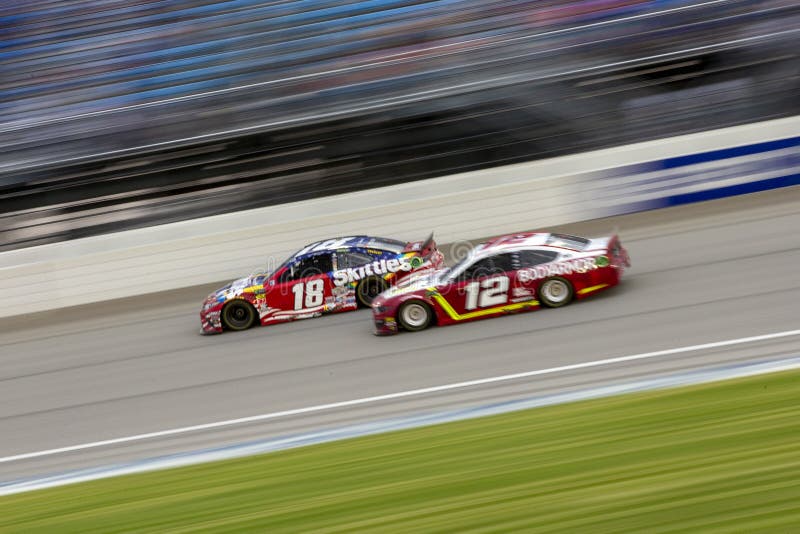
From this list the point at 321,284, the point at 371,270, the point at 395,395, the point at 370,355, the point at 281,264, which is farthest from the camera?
the point at 281,264

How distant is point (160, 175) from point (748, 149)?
1090 cm

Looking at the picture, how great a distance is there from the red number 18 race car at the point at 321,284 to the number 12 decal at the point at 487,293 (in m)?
1.52

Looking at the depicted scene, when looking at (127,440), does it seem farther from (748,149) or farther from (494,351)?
(748,149)

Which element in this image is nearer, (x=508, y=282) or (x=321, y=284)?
(x=508, y=282)

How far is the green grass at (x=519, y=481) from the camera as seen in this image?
15.9 feet

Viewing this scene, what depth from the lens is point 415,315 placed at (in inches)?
442

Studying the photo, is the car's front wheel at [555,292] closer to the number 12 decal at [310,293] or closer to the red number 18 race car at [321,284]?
the red number 18 race car at [321,284]

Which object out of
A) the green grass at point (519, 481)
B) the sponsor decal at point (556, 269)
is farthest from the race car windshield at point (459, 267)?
the green grass at point (519, 481)

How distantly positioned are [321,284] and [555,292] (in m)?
3.26

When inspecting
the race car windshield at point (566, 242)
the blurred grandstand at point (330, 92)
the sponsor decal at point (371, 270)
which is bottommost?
the sponsor decal at point (371, 270)

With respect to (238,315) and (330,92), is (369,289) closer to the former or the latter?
(238,315)

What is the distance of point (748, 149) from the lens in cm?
1485

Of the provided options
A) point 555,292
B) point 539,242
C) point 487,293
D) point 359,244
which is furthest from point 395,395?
point 359,244

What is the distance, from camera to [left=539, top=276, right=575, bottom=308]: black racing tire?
10891 millimetres
